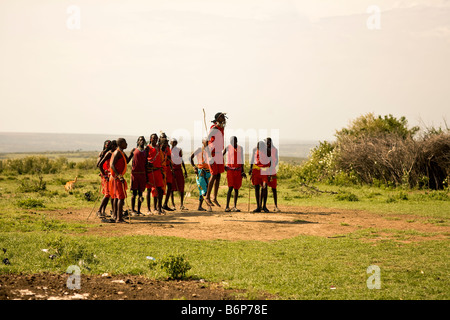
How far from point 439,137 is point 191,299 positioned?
1764 centimetres

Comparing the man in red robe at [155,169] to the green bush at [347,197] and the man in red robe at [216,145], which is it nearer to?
the man in red robe at [216,145]

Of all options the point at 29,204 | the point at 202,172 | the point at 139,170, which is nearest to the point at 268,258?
the point at 139,170

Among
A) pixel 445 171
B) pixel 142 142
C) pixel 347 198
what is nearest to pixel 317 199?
pixel 347 198

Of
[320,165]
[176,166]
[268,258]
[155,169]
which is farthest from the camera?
[320,165]

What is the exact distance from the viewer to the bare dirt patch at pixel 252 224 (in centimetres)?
1084

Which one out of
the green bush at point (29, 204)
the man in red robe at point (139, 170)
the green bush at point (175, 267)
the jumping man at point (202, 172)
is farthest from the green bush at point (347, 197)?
the green bush at point (175, 267)

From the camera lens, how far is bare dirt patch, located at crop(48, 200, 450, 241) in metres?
10.8

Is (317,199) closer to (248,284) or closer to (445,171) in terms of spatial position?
(445,171)

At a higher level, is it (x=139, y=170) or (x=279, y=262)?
(x=139, y=170)

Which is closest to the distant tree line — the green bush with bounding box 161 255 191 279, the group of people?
the group of people

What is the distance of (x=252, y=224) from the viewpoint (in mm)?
12148

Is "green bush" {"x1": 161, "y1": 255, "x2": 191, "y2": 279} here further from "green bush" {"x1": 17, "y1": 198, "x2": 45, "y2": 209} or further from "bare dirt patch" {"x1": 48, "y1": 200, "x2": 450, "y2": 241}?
"green bush" {"x1": 17, "y1": 198, "x2": 45, "y2": 209}

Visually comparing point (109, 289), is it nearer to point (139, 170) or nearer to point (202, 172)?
point (139, 170)
